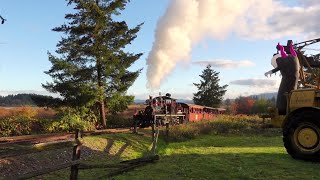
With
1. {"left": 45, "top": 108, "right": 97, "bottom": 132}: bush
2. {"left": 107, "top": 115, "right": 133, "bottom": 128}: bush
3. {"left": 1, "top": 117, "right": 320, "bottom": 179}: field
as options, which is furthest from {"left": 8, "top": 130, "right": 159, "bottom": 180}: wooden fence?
{"left": 107, "top": 115, "right": 133, "bottom": 128}: bush

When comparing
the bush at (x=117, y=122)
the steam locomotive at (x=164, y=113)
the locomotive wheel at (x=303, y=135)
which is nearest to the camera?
the locomotive wheel at (x=303, y=135)

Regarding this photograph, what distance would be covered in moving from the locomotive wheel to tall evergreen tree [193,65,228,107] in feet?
148

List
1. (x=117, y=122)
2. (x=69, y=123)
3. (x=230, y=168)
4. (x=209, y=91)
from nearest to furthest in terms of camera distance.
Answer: (x=230, y=168) < (x=69, y=123) < (x=117, y=122) < (x=209, y=91)

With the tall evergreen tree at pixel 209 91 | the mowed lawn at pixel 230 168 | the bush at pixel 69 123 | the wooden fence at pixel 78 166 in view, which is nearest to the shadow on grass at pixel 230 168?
the mowed lawn at pixel 230 168

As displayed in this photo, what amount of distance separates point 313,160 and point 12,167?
8233 mm

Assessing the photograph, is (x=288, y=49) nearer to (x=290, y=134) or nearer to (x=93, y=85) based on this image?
(x=290, y=134)

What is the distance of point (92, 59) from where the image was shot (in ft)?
90.2

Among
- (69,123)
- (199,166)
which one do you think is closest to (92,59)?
(69,123)

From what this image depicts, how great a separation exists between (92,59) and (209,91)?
3194 cm

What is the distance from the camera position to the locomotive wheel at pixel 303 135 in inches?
422

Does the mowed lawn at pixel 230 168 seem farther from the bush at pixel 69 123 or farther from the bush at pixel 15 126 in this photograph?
the bush at pixel 15 126

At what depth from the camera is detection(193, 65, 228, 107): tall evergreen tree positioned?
186ft

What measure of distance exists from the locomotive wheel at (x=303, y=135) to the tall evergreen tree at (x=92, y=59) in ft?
55.6

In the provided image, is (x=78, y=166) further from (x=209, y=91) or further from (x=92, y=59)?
(x=209, y=91)
